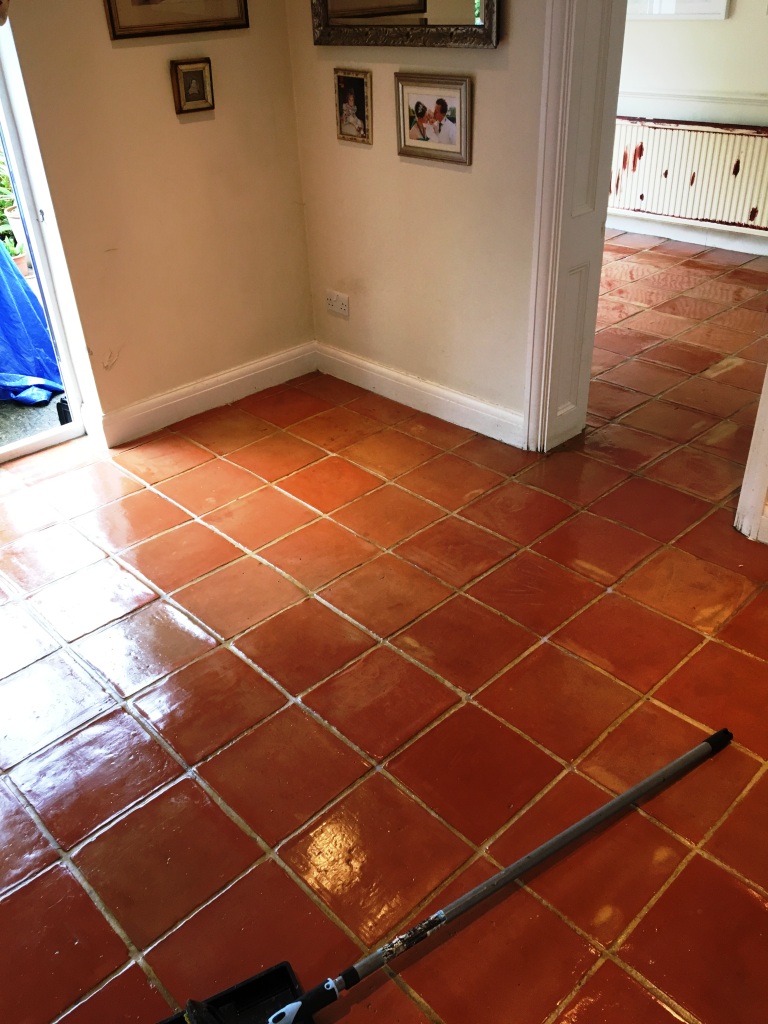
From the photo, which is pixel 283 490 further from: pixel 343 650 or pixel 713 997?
pixel 713 997

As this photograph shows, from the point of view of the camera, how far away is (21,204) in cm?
324

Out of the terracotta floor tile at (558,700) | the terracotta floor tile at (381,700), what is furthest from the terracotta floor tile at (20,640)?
the terracotta floor tile at (558,700)

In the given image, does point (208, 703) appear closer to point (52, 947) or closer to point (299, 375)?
point (52, 947)

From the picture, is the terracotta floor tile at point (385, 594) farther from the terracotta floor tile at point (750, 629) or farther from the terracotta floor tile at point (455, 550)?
the terracotta floor tile at point (750, 629)

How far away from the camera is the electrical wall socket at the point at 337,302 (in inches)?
155

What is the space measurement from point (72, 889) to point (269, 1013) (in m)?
0.55

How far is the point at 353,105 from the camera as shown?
3.43 m

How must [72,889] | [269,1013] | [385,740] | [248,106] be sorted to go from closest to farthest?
[269,1013], [72,889], [385,740], [248,106]

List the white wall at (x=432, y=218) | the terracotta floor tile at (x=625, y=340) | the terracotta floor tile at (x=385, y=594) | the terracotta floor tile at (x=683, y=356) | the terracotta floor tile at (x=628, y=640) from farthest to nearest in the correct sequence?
the terracotta floor tile at (x=625, y=340) → the terracotta floor tile at (x=683, y=356) → the white wall at (x=432, y=218) → the terracotta floor tile at (x=385, y=594) → the terracotta floor tile at (x=628, y=640)

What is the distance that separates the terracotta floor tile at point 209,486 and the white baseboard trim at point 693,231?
3.33 meters

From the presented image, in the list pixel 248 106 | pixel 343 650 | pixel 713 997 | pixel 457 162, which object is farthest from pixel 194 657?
pixel 248 106

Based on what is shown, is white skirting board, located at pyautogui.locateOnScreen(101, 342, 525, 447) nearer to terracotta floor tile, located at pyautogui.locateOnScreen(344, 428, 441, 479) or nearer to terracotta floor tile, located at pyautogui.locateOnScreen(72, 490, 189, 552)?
terracotta floor tile, located at pyautogui.locateOnScreen(344, 428, 441, 479)

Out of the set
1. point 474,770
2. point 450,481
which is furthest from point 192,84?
point 474,770

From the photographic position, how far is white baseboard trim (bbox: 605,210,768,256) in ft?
18.8
